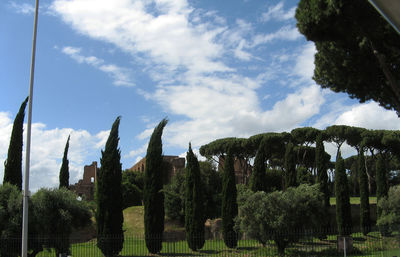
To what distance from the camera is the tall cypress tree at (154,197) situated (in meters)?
23.4

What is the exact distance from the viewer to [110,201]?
2208 centimetres

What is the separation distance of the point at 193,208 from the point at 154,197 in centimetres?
339

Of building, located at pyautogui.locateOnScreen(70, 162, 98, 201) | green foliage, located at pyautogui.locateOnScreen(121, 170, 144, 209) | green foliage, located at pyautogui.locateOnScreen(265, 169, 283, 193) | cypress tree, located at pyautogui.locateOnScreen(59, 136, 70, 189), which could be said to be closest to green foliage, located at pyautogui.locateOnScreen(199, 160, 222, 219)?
green foliage, located at pyautogui.locateOnScreen(121, 170, 144, 209)

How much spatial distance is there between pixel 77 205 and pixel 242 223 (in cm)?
928

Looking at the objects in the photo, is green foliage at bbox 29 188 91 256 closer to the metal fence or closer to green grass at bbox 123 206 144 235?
the metal fence

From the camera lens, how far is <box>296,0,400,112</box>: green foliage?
442 inches

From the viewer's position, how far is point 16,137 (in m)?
23.1

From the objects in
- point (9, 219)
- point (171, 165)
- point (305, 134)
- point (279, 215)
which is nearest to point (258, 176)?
point (279, 215)

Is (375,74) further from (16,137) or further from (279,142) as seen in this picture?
(279,142)

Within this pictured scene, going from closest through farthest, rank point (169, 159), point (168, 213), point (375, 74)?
1. point (375, 74)
2. point (168, 213)
3. point (169, 159)

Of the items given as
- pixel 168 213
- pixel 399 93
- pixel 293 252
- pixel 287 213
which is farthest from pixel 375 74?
pixel 168 213

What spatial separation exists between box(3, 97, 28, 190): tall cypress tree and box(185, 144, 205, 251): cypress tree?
10.7 m

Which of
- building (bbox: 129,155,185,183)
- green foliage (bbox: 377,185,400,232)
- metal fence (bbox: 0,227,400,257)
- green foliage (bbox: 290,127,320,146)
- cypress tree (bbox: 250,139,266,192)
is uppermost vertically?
green foliage (bbox: 290,127,320,146)

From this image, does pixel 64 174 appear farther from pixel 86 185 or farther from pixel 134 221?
pixel 86 185
